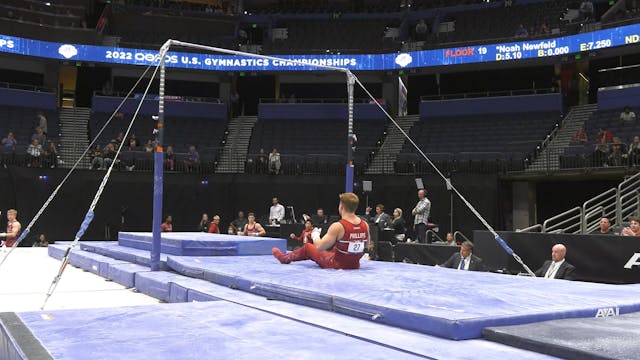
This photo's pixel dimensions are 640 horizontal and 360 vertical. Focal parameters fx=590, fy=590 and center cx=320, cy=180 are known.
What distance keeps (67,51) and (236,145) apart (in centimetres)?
865

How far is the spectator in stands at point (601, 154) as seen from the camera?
60.4ft

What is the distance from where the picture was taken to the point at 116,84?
101 feet

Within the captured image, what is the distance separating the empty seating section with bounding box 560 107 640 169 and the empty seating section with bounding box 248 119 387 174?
7.76 metres

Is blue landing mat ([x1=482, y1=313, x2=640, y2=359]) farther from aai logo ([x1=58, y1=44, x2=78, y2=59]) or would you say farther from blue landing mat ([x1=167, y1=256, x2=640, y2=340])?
aai logo ([x1=58, y1=44, x2=78, y2=59])

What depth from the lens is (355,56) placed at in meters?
28.0

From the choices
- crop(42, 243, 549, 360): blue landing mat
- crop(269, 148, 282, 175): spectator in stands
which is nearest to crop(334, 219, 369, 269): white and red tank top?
crop(42, 243, 549, 360): blue landing mat

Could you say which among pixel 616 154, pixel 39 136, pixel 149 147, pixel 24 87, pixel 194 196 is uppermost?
pixel 24 87

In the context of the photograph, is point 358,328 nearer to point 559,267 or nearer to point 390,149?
point 559,267

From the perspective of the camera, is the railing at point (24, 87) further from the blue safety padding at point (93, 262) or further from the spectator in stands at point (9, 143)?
the blue safety padding at point (93, 262)

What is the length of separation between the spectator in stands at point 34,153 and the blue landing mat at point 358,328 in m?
15.1

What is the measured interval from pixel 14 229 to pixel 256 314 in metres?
11.8

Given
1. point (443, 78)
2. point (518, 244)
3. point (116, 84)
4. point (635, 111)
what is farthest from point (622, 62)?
point (116, 84)

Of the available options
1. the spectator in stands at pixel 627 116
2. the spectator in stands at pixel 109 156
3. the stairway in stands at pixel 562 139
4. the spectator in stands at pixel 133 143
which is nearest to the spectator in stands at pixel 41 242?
the spectator in stands at pixel 109 156

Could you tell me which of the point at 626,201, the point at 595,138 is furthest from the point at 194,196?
the point at 595,138
